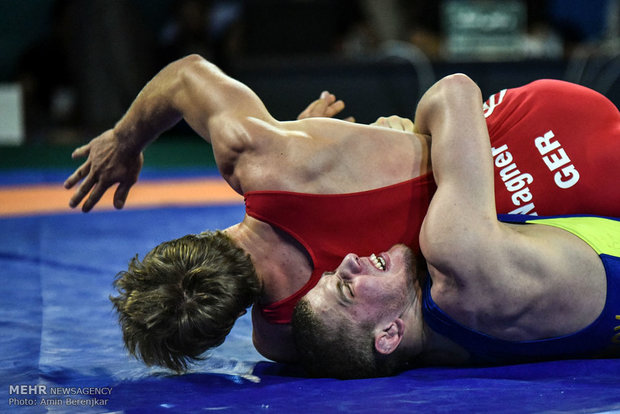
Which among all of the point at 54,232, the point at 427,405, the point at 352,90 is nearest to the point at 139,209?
the point at 54,232

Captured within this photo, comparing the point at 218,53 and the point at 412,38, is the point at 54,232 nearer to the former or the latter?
the point at 218,53

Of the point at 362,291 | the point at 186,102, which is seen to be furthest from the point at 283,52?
the point at 362,291

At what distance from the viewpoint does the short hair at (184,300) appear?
7.94ft

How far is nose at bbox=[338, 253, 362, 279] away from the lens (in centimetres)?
243

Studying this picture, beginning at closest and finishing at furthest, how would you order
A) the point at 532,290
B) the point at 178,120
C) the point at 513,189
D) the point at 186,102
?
the point at 532,290, the point at 513,189, the point at 186,102, the point at 178,120

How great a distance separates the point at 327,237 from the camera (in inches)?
99.5

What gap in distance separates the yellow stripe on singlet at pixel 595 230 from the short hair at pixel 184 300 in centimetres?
88

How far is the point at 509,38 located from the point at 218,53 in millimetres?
2913

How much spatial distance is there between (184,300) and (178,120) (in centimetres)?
79

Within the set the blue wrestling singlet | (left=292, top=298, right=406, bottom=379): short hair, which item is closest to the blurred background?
the blue wrestling singlet

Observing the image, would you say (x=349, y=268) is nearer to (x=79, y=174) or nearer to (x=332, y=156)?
(x=332, y=156)

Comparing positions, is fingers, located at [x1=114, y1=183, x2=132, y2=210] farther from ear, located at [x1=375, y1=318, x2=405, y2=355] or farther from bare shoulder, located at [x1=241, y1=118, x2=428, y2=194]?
ear, located at [x1=375, y1=318, x2=405, y2=355]

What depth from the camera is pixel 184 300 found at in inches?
96.2

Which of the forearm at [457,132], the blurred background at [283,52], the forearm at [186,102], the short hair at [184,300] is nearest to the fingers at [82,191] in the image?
the forearm at [186,102]
